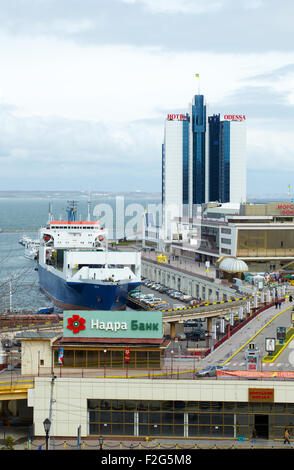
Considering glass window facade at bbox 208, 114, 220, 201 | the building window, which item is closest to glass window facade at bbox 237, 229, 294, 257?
the building window

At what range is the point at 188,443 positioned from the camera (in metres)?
31.6

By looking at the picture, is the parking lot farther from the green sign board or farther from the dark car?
the green sign board

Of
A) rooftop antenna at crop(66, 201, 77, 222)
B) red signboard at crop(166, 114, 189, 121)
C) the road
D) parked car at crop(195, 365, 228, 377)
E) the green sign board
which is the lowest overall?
the road

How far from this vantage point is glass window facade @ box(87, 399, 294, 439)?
1273 inches

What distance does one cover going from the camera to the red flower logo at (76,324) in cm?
3678

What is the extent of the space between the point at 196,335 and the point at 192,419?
26378mm

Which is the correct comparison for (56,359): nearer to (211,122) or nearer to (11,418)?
(11,418)

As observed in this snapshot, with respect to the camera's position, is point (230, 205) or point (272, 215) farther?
point (230, 205)

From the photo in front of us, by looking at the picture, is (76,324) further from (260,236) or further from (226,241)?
(226,241)

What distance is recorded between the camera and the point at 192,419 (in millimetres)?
32531

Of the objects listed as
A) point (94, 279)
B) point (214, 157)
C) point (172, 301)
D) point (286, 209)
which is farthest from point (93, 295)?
point (214, 157)

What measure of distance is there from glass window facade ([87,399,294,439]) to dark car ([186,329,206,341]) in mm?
25330
